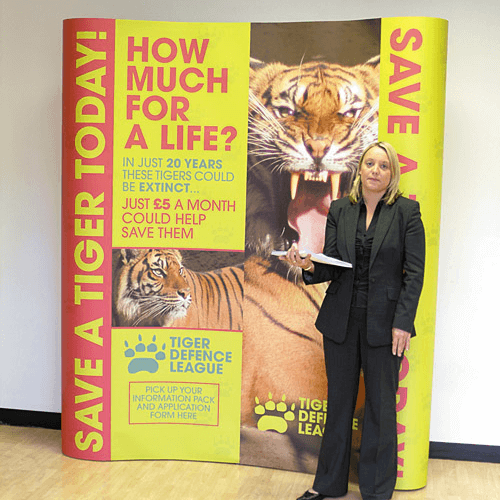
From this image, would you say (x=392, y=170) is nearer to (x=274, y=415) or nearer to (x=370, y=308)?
(x=370, y=308)

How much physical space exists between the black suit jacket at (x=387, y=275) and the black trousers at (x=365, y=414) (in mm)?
63

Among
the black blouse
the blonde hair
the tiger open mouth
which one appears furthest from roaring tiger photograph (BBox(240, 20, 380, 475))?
the black blouse

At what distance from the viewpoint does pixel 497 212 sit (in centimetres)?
375

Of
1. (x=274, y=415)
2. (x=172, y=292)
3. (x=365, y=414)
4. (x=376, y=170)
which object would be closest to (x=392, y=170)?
(x=376, y=170)

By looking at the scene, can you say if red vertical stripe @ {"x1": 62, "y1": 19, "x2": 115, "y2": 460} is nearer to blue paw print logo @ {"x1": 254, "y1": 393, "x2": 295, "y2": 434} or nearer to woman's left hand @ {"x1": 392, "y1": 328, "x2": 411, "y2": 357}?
blue paw print logo @ {"x1": 254, "y1": 393, "x2": 295, "y2": 434}

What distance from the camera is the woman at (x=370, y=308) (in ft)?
9.77

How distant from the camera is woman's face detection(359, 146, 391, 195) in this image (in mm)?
3008

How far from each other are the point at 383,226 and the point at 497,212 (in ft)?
3.49

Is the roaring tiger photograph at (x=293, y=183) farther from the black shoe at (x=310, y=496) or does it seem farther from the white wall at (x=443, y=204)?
the white wall at (x=443, y=204)

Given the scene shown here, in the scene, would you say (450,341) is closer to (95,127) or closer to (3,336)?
(95,127)

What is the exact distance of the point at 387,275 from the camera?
9.80 ft

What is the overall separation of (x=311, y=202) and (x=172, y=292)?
834 mm

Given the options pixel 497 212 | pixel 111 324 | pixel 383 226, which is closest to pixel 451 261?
pixel 497 212

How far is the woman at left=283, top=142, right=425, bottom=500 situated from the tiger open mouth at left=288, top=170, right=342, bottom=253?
0.20m
